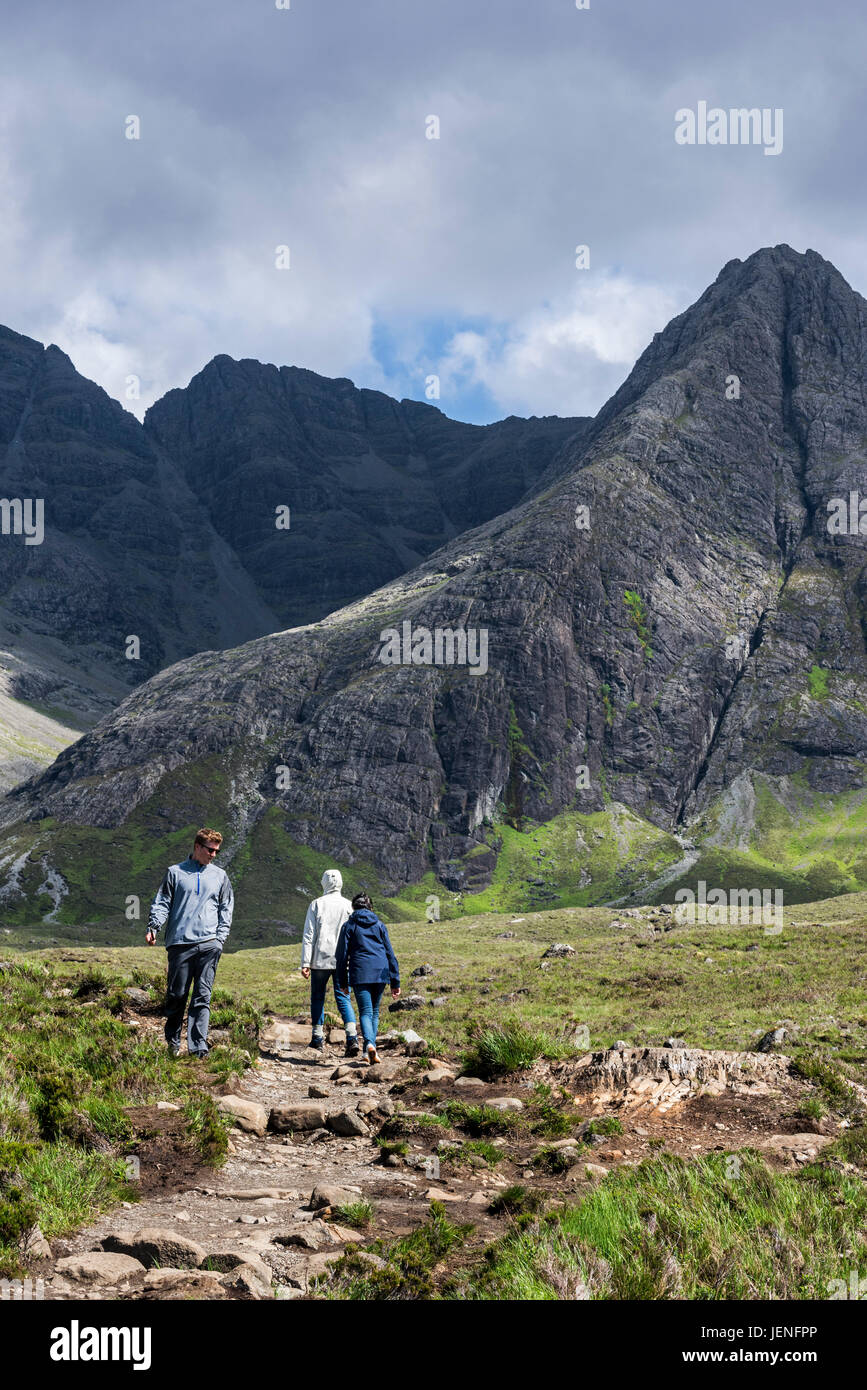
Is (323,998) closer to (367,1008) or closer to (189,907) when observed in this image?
(367,1008)

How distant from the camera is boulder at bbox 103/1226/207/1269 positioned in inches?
281

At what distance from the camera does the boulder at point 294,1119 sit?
41.3ft

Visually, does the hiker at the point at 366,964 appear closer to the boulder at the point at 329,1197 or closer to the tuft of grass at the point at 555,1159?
the tuft of grass at the point at 555,1159

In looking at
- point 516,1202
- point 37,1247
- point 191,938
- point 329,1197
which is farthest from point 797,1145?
point 191,938

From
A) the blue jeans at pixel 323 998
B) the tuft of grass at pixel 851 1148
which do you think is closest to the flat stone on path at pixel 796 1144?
the tuft of grass at pixel 851 1148

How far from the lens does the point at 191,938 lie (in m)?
15.0

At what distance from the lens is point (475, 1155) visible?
11.3m

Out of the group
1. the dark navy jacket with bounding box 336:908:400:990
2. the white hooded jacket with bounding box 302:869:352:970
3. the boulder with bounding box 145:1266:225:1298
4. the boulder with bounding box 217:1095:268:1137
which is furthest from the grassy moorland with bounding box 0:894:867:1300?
the white hooded jacket with bounding box 302:869:352:970

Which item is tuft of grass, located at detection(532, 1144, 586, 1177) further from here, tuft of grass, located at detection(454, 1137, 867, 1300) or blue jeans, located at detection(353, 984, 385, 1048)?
blue jeans, located at detection(353, 984, 385, 1048)

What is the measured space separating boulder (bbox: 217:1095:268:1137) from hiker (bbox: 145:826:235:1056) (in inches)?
92.2

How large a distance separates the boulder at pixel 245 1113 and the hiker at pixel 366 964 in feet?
17.4
